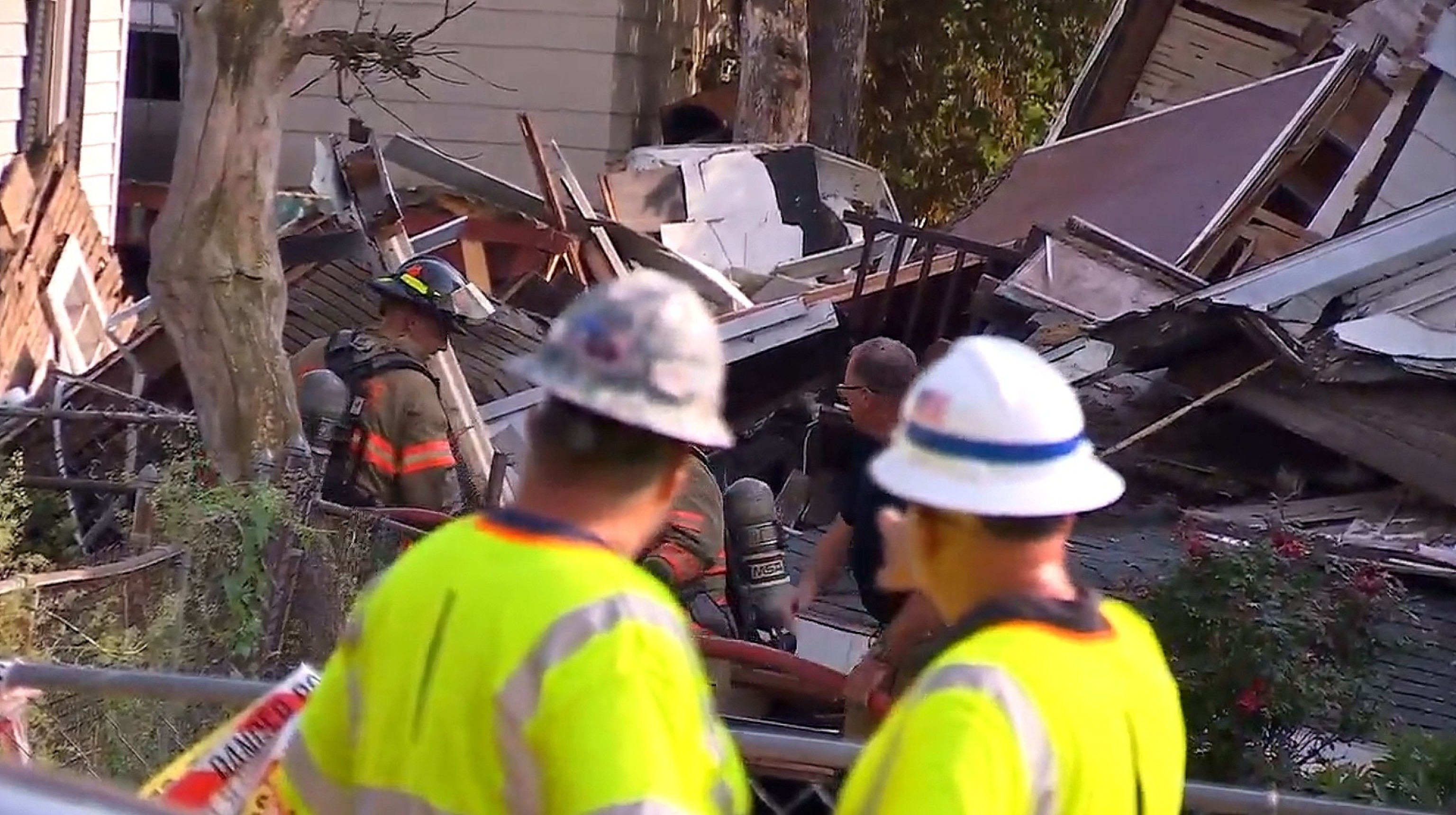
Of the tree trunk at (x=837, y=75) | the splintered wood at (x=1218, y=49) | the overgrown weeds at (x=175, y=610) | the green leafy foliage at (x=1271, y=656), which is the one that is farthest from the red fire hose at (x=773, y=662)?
the tree trunk at (x=837, y=75)

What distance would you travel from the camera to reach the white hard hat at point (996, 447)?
2.14 meters

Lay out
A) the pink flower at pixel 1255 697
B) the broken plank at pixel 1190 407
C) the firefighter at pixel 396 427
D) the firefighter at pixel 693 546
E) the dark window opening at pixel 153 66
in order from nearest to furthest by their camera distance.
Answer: the firefighter at pixel 693 546 → the pink flower at pixel 1255 697 → the firefighter at pixel 396 427 → the broken plank at pixel 1190 407 → the dark window opening at pixel 153 66

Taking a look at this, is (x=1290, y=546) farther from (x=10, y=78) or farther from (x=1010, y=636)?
(x=10, y=78)

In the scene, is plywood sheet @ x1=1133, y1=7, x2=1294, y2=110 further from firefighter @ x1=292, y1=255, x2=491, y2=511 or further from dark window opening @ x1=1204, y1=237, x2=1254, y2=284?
firefighter @ x1=292, y1=255, x2=491, y2=511

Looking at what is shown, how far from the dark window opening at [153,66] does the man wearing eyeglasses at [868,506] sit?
11870mm

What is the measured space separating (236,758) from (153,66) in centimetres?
1417

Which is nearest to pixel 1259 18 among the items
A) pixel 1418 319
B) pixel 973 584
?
pixel 1418 319

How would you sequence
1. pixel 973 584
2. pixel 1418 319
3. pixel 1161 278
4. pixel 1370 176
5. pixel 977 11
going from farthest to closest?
1. pixel 977 11
2. pixel 1370 176
3. pixel 1161 278
4. pixel 1418 319
5. pixel 973 584

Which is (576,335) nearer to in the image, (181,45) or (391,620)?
(391,620)

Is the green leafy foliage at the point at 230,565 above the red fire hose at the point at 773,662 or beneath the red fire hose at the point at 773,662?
above

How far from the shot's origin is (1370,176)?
35.2ft

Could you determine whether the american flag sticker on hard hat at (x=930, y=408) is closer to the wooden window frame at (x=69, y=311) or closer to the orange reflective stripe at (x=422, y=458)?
the orange reflective stripe at (x=422, y=458)

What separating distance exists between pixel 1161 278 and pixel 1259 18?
5532mm

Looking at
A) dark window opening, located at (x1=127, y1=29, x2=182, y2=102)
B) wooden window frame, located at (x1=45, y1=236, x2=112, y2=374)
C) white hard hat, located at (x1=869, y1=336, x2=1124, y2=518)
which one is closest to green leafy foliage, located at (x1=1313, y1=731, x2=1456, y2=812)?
white hard hat, located at (x1=869, y1=336, x2=1124, y2=518)
